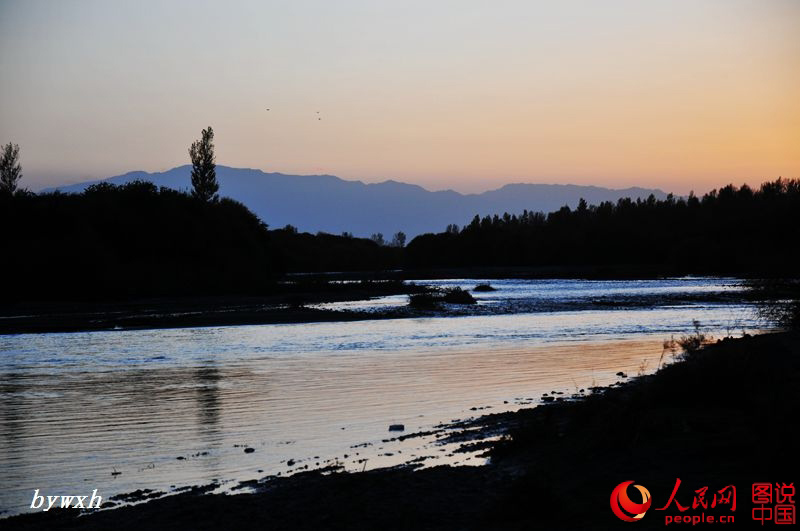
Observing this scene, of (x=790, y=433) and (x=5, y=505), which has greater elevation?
(x=790, y=433)

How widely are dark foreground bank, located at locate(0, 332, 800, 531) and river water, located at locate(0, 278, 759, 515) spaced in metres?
1.41

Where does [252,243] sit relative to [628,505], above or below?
above

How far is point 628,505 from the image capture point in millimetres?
7906

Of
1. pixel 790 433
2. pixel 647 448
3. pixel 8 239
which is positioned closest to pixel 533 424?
pixel 647 448

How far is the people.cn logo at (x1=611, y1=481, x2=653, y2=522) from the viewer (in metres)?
7.72

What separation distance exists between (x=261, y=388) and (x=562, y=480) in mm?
10778

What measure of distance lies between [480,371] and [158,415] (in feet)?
27.9

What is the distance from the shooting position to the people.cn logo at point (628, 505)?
772cm

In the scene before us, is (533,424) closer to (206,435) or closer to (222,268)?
(206,435)

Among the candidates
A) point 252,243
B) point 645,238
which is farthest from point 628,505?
point 645,238

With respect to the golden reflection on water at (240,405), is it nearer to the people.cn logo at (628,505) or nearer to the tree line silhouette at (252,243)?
the people.cn logo at (628,505)

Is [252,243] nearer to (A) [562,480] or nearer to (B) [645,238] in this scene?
(A) [562,480]

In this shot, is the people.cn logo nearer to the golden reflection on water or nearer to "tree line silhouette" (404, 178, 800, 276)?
the golden reflection on water

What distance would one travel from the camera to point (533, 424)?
11797mm
